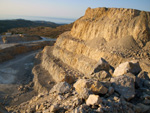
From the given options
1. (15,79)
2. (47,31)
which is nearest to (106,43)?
(15,79)

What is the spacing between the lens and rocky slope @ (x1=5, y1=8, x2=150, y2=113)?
3.73 m

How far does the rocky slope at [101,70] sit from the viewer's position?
3730mm

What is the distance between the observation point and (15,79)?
651 inches

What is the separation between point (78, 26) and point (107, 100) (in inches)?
618

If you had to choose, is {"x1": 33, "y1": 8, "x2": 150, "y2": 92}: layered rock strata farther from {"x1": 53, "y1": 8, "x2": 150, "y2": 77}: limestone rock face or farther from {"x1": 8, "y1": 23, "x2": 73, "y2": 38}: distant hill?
{"x1": 8, "y1": 23, "x2": 73, "y2": 38}: distant hill

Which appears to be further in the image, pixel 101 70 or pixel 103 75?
pixel 101 70

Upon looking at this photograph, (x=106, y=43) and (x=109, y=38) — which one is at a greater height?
(x=109, y=38)

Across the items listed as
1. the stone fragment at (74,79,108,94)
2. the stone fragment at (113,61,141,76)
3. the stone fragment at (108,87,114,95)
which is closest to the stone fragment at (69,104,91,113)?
the stone fragment at (74,79,108,94)

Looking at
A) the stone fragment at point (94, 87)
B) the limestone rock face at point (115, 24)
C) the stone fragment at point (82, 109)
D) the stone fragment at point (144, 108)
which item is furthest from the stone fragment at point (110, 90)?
the limestone rock face at point (115, 24)

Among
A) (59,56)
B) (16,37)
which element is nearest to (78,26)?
(59,56)

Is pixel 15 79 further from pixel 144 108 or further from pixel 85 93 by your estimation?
pixel 144 108

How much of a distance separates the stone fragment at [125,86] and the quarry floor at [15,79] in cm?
1033

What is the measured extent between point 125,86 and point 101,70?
1746 millimetres

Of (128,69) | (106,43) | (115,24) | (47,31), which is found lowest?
(128,69)
